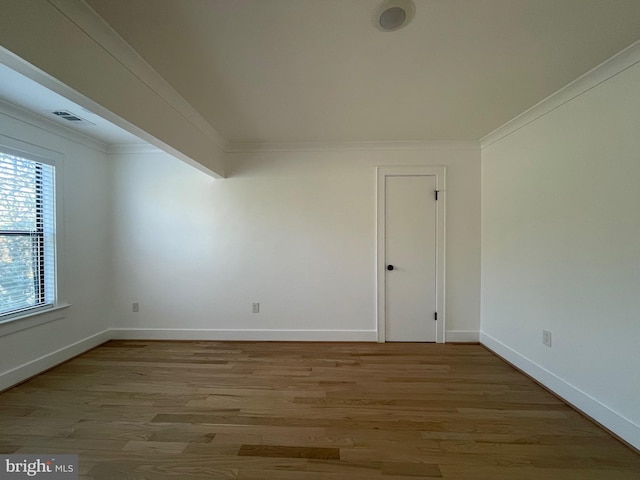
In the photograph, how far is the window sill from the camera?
2.19 meters

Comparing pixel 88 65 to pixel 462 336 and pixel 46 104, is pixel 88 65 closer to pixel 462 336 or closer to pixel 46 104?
pixel 46 104

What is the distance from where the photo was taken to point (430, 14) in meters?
1.26

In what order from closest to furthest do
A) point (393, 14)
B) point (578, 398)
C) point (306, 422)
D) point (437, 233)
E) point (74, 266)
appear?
point (393, 14)
point (306, 422)
point (578, 398)
point (74, 266)
point (437, 233)

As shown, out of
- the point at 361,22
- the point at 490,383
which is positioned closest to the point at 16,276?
the point at 361,22

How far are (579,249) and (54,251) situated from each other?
15.8 ft

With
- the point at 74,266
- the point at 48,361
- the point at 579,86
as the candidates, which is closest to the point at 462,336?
the point at 579,86

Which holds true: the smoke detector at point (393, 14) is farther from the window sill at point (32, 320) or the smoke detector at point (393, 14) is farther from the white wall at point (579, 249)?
the window sill at point (32, 320)

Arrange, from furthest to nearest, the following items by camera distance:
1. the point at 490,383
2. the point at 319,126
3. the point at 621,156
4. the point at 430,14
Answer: the point at 319,126 → the point at 490,383 → the point at 621,156 → the point at 430,14

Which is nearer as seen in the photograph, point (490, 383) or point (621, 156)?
point (621, 156)

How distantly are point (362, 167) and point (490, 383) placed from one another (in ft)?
8.41

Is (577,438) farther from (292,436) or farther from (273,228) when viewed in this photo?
(273,228)

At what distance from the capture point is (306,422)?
179 centimetres

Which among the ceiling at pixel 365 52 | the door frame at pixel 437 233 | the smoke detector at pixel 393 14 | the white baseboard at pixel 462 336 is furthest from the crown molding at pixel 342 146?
the white baseboard at pixel 462 336

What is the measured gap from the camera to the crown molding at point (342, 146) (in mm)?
3035
